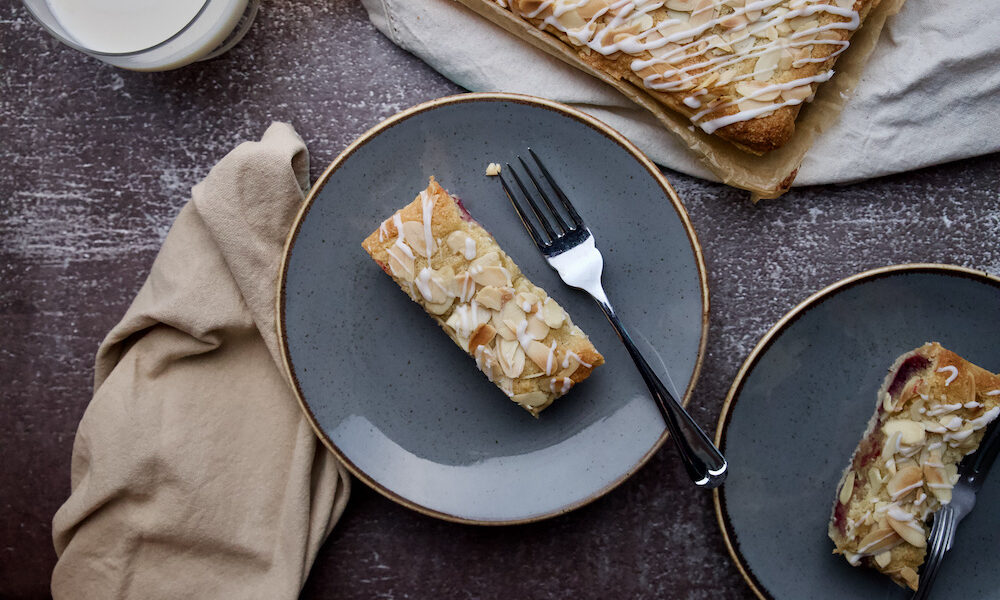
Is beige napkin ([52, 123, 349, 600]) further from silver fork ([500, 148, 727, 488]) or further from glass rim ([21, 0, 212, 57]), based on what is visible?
silver fork ([500, 148, 727, 488])

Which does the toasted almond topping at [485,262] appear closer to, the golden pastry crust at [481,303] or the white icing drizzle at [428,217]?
the golden pastry crust at [481,303]

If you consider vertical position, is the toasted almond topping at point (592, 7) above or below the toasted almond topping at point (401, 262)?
above

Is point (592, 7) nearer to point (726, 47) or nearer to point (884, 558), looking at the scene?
point (726, 47)

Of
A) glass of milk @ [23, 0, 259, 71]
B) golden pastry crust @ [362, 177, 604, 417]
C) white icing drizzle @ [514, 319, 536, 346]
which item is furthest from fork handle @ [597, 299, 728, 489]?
glass of milk @ [23, 0, 259, 71]


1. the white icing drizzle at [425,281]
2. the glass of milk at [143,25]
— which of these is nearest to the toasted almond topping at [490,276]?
the white icing drizzle at [425,281]

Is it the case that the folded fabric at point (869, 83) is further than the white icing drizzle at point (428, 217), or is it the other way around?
the folded fabric at point (869, 83)

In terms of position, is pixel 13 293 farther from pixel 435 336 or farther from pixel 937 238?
pixel 937 238
